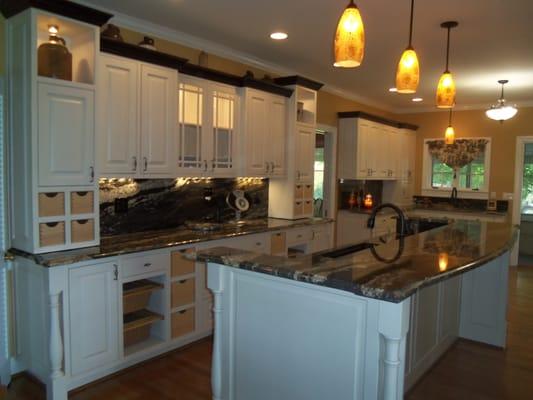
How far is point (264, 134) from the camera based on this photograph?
450cm

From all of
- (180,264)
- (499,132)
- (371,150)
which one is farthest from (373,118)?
(180,264)

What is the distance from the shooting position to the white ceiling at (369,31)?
316 cm

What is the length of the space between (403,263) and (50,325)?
82.3 inches

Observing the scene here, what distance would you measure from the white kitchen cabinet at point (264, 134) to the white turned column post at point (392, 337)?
9.29 feet

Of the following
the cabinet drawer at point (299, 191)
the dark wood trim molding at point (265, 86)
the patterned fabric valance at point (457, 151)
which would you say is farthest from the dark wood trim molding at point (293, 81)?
the patterned fabric valance at point (457, 151)

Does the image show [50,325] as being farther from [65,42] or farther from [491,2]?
[491,2]

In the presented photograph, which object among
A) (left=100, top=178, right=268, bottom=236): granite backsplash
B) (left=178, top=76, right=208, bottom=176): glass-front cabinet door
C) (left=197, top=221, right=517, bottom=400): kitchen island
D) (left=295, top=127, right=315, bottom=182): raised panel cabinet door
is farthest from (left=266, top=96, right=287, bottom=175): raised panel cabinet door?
(left=197, top=221, right=517, bottom=400): kitchen island

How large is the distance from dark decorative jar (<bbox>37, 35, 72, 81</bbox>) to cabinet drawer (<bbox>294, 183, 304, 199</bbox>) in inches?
107

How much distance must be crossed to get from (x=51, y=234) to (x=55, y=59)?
111cm

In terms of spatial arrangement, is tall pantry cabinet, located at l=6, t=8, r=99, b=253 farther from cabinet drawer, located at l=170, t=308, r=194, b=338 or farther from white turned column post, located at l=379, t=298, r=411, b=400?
white turned column post, located at l=379, t=298, r=411, b=400

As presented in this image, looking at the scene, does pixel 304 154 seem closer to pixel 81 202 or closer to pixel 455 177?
pixel 81 202

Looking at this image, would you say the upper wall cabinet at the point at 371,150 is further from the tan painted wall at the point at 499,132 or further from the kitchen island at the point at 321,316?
the kitchen island at the point at 321,316

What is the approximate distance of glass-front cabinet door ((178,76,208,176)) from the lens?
3.71m

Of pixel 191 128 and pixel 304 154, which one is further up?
pixel 191 128
